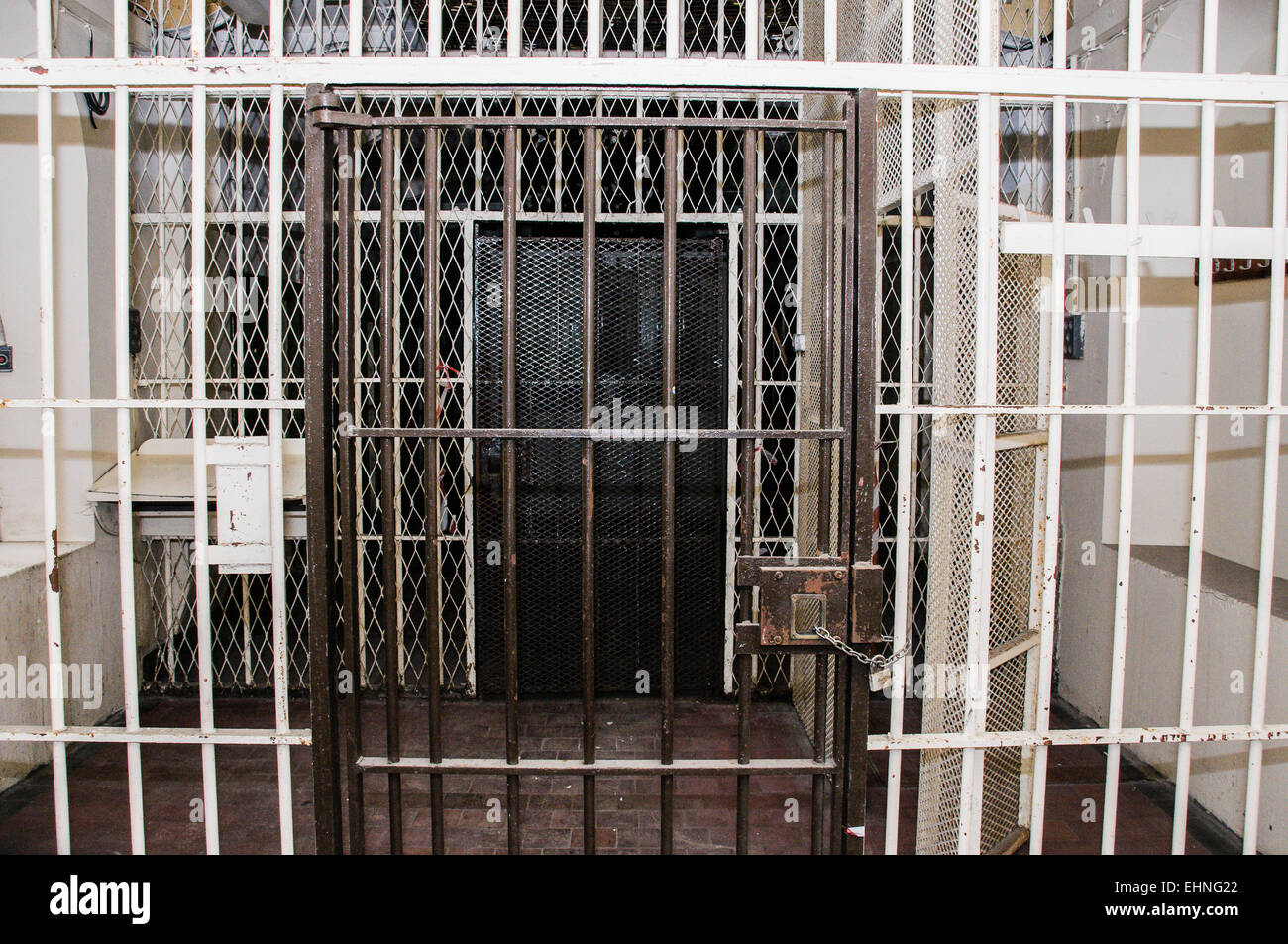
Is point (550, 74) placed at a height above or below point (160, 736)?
above

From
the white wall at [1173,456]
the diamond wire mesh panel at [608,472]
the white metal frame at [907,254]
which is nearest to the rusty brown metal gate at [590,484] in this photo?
the white metal frame at [907,254]

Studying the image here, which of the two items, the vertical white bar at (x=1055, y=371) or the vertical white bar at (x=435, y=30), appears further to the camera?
the vertical white bar at (x=1055, y=371)

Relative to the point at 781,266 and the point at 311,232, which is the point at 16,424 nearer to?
the point at 311,232

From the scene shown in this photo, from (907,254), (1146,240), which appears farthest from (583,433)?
(1146,240)

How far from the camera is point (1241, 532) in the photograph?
3.07m

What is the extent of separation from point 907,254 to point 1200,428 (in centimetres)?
89

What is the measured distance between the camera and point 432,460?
70.5 inches

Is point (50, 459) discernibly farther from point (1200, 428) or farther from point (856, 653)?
point (1200, 428)

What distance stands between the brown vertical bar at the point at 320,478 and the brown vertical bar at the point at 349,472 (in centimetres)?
3

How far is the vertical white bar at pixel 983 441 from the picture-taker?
1.91m

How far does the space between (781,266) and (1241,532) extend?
2.28 meters

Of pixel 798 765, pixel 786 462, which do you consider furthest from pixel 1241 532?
pixel 798 765

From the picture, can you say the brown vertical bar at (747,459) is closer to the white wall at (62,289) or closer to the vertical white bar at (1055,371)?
the vertical white bar at (1055,371)

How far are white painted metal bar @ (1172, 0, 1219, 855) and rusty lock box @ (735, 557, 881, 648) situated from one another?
83 centimetres
